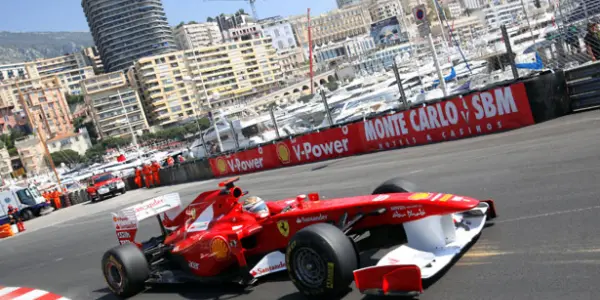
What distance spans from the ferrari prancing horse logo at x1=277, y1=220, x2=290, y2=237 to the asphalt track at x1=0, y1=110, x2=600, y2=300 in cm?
63

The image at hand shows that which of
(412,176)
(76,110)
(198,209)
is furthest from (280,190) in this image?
(76,110)

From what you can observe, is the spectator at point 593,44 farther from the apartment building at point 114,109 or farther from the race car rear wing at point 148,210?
the apartment building at point 114,109

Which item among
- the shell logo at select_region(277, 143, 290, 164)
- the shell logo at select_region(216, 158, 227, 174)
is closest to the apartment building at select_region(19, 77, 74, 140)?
the shell logo at select_region(216, 158, 227, 174)

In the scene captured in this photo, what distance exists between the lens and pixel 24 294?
32.8 ft

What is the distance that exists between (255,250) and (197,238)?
40.0 inches

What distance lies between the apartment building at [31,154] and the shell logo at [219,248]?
399 feet

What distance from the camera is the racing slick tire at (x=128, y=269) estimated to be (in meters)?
7.91

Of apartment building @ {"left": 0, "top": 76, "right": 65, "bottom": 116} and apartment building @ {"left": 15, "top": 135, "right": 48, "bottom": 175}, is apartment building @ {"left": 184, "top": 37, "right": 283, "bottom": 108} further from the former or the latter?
apartment building @ {"left": 15, "top": 135, "right": 48, "bottom": 175}

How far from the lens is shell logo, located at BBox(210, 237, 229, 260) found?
6918 mm

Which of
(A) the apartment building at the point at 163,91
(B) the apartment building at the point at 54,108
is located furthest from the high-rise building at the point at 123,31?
(A) the apartment building at the point at 163,91

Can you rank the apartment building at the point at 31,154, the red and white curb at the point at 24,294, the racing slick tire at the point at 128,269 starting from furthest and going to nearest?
the apartment building at the point at 31,154
the red and white curb at the point at 24,294
the racing slick tire at the point at 128,269

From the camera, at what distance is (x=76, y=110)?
16188 centimetres

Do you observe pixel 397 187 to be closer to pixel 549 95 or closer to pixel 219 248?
pixel 219 248

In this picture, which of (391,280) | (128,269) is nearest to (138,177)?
(128,269)
